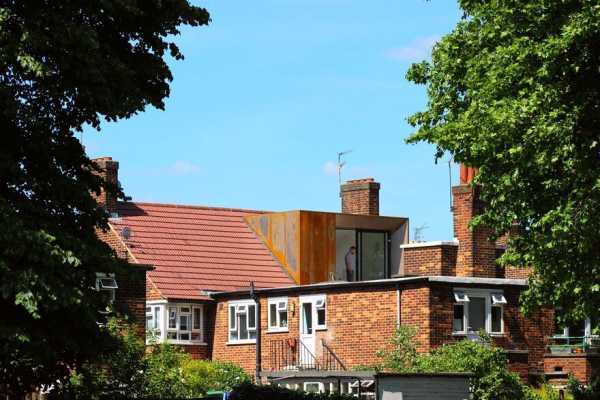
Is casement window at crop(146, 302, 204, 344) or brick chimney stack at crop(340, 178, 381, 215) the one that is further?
brick chimney stack at crop(340, 178, 381, 215)

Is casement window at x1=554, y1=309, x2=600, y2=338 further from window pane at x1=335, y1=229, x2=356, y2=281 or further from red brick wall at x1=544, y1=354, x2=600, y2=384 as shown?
window pane at x1=335, y1=229, x2=356, y2=281

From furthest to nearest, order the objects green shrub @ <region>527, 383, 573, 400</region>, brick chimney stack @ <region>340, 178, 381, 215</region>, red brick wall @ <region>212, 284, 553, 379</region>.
Answer: brick chimney stack @ <region>340, 178, 381, 215</region>
red brick wall @ <region>212, 284, 553, 379</region>
green shrub @ <region>527, 383, 573, 400</region>

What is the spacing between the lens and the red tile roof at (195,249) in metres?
59.5

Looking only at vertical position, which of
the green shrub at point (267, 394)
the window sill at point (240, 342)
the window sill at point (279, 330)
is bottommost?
the green shrub at point (267, 394)

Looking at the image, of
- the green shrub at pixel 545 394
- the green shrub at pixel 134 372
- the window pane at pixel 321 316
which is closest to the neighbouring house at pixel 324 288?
the window pane at pixel 321 316

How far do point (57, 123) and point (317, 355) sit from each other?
2906 centimetres

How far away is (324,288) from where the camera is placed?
177 ft

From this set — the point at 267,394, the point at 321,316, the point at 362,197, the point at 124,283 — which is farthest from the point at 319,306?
the point at 267,394

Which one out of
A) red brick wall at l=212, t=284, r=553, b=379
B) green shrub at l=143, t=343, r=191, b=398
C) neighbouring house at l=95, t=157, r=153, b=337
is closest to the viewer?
neighbouring house at l=95, t=157, r=153, b=337

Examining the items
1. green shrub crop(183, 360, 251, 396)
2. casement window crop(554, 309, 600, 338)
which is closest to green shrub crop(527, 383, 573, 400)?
casement window crop(554, 309, 600, 338)

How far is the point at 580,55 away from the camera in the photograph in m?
31.3

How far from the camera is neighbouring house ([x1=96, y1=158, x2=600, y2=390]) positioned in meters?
51.4

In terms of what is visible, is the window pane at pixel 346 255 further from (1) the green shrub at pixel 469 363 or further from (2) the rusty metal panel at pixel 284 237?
(1) the green shrub at pixel 469 363

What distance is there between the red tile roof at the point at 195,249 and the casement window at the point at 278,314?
376 cm
